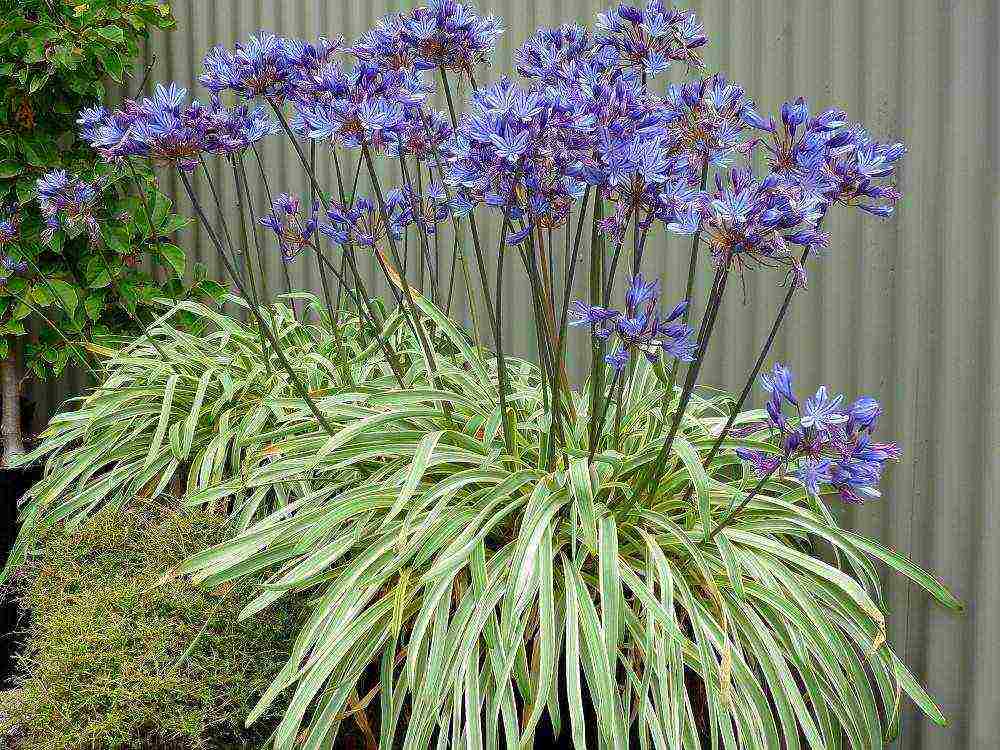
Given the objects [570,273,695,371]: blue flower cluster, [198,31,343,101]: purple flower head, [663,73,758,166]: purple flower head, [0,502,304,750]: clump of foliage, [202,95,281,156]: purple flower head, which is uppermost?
[198,31,343,101]: purple flower head

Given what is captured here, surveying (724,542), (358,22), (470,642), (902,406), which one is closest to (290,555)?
(470,642)

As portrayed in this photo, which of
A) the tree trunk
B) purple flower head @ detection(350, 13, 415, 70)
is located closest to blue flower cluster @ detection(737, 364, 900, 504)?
purple flower head @ detection(350, 13, 415, 70)

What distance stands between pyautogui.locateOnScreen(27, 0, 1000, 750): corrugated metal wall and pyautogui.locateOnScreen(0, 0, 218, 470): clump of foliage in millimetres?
1840

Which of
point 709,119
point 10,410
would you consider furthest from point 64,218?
point 709,119

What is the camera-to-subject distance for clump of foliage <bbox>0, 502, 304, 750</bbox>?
1685 mm

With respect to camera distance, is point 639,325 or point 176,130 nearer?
point 639,325

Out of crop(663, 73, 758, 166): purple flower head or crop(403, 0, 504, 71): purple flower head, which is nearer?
crop(663, 73, 758, 166): purple flower head

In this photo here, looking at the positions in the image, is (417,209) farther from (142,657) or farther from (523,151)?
(142,657)

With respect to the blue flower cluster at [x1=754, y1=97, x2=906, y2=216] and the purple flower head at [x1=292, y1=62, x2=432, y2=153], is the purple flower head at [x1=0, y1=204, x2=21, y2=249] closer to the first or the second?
the purple flower head at [x1=292, y1=62, x2=432, y2=153]

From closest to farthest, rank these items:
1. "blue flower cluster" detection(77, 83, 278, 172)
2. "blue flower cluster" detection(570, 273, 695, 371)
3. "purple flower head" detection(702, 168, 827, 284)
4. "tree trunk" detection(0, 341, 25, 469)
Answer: "purple flower head" detection(702, 168, 827, 284) → "blue flower cluster" detection(570, 273, 695, 371) → "blue flower cluster" detection(77, 83, 278, 172) → "tree trunk" detection(0, 341, 25, 469)

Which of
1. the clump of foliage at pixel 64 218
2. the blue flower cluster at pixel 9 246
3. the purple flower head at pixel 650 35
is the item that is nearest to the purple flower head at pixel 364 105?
the purple flower head at pixel 650 35

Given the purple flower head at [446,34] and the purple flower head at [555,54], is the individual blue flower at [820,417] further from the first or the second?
the purple flower head at [446,34]

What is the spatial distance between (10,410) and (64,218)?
80 cm

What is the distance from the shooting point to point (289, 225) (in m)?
2.36
